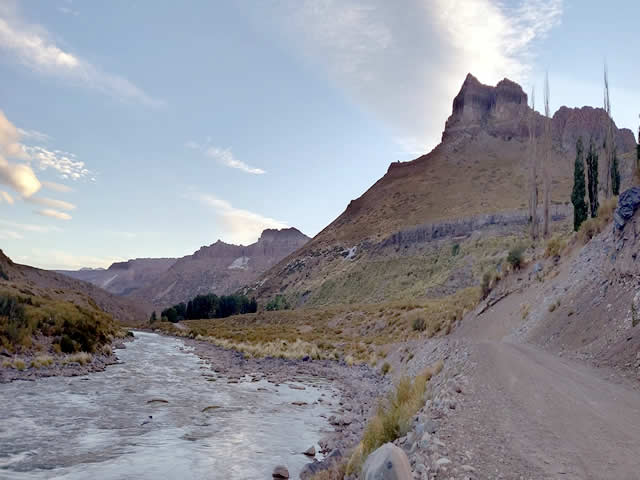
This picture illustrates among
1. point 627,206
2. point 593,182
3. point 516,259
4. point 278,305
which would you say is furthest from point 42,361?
point 278,305

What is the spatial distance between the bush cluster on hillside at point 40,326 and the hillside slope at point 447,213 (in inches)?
1884

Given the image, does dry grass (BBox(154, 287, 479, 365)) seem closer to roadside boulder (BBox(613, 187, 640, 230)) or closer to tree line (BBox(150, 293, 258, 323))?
roadside boulder (BBox(613, 187, 640, 230))

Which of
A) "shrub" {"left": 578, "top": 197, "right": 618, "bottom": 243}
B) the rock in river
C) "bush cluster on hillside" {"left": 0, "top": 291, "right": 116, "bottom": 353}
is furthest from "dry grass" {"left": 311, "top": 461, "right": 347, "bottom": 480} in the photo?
"bush cluster on hillside" {"left": 0, "top": 291, "right": 116, "bottom": 353}

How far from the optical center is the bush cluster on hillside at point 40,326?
2198 cm

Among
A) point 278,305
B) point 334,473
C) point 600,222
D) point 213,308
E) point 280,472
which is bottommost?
point 280,472

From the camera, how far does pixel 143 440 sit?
470 inches

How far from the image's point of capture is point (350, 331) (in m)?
50.8

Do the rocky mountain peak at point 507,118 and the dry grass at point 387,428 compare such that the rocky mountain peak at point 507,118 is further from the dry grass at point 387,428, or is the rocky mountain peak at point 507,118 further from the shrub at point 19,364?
the dry grass at point 387,428

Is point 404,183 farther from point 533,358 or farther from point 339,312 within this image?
point 533,358

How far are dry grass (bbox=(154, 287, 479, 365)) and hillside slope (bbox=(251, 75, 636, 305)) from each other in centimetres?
1500

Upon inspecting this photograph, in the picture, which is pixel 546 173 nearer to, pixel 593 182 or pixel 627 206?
pixel 593 182

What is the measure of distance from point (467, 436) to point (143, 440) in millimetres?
9222

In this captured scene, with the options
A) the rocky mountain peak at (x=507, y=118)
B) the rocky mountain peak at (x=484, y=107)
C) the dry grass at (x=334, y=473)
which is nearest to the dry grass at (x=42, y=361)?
the dry grass at (x=334, y=473)

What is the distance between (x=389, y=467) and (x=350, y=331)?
46.1 metres
